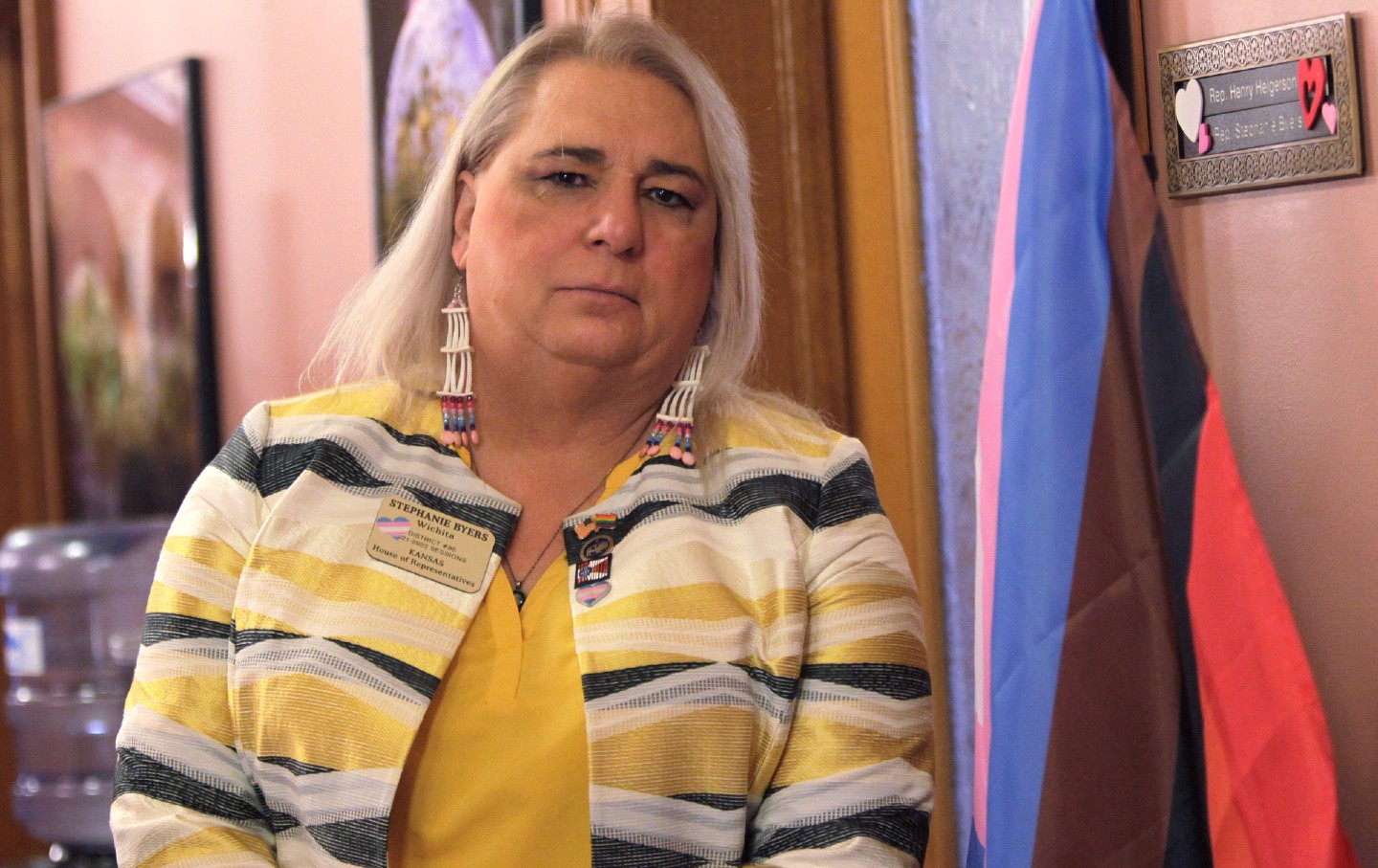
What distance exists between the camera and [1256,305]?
1661 millimetres

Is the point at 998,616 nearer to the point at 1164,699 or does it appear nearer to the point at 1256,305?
the point at 1164,699

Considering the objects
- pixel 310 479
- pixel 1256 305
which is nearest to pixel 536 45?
pixel 310 479

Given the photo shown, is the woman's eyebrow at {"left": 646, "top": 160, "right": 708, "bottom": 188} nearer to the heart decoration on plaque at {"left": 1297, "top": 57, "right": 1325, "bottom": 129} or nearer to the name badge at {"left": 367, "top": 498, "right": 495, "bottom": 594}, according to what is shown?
the name badge at {"left": 367, "top": 498, "right": 495, "bottom": 594}

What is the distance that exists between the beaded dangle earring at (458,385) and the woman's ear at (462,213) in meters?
0.05

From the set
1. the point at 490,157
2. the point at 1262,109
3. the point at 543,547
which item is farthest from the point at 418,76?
the point at 1262,109

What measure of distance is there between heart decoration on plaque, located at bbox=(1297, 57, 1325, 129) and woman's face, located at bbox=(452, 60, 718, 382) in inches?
27.6

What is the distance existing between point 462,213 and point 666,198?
0.85 ft

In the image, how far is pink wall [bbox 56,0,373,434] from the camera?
3074 millimetres

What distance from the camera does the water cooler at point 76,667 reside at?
311cm

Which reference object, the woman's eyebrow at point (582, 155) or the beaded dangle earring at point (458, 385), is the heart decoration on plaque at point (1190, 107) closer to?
the woman's eyebrow at point (582, 155)

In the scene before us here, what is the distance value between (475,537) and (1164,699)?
0.74 metres

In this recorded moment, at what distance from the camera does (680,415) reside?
61.8 inches

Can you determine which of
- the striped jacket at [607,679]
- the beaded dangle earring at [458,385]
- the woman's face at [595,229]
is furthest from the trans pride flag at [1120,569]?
the beaded dangle earring at [458,385]

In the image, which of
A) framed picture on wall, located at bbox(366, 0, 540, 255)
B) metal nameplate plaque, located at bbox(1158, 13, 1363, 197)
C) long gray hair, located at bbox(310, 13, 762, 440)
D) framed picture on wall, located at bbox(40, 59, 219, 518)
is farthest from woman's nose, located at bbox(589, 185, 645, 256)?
framed picture on wall, located at bbox(40, 59, 219, 518)
